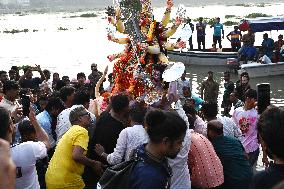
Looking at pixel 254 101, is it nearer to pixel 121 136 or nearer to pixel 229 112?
pixel 121 136

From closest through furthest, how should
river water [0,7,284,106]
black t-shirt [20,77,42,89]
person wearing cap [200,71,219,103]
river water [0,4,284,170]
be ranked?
black t-shirt [20,77,42,89] < person wearing cap [200,71,219,103] < river water [0,4,284,170] < river water [0,7,284,106]

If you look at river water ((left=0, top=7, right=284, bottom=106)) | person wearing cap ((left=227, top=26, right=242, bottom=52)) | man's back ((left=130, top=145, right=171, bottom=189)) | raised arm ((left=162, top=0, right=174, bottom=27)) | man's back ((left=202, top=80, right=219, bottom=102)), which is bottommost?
river water ((left=0, top=7, right=284, bottom=106))

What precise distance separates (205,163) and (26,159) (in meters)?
1.68

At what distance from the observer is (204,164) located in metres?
4.37

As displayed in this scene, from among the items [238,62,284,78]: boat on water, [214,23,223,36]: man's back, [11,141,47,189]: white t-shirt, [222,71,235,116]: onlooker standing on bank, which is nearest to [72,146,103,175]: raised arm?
[11,141,47,189]: white t-shirt

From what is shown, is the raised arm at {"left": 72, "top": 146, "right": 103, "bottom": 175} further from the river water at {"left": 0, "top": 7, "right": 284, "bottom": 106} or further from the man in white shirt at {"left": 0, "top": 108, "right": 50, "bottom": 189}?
the river water at {"left": 0, "top": 7, "right": 284, "bottom": 106}

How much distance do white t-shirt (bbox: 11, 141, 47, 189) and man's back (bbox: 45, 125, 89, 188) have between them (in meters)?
0.33

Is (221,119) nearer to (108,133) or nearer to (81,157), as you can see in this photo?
(108,133)

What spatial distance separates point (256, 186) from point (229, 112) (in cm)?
865

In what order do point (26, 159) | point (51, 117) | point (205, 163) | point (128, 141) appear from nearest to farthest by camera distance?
point (26, 159) < point (128, 141) < point (205, 163) < point (51, 117)

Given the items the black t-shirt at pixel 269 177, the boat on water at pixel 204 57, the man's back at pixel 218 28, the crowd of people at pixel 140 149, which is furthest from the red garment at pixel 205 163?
the man's back at pixel 218 28

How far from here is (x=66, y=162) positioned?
441 cm

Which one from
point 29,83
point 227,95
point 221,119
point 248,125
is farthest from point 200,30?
point 221,119

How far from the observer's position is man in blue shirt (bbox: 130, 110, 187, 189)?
115 inches
